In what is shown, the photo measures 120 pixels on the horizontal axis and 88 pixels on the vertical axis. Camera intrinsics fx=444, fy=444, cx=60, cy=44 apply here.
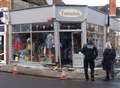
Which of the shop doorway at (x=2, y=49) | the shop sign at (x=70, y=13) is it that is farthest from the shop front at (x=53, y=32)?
the shop doorway at (x=2, y=49)

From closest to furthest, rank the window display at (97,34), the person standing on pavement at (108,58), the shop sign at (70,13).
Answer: the person standing on pavement at (108,58)
the shop sign at (70,13)
the window display at (97,34)

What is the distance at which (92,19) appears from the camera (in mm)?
31422

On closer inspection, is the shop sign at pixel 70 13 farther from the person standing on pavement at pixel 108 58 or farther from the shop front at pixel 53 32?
the person standing on pavement at pixel 108 58

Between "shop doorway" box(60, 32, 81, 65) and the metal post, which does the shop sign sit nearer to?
the metal post

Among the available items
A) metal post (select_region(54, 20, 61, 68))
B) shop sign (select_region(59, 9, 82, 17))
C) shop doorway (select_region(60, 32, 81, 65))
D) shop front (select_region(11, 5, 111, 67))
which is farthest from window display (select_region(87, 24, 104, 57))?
metal post (select_region(54, 20, 61, 68))

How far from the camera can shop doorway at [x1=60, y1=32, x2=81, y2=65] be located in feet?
98.0

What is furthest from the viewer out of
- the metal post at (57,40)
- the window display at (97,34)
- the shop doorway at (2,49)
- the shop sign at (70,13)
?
the shop doorway at (2,49)

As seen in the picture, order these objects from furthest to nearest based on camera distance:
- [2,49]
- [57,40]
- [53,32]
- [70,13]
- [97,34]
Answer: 1. [97,34]
2. [2,49]
3. [53,32]
4. [70,13]
5. [57,40]

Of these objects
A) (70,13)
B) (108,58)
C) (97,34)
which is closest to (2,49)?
(70,13)

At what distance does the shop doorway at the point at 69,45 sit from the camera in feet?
98.0

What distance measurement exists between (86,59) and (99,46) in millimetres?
14363

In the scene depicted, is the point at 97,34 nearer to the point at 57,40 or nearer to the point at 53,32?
the point at 53,32

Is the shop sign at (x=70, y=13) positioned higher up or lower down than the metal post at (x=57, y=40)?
higher up

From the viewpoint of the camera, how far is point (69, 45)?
98.7ft
